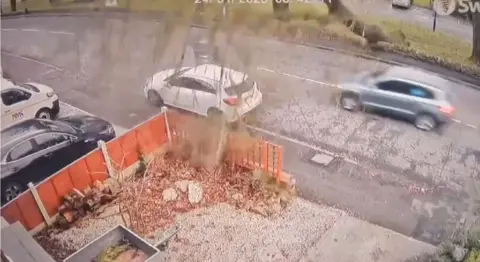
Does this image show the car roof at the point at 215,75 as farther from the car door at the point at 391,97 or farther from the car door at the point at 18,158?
the car door at the point at 18,158

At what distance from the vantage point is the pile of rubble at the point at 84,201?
158 centimetres

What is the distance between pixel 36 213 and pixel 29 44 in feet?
1.62

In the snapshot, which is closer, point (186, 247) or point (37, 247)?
point (37, 247)

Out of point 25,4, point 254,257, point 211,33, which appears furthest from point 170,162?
point 25,4

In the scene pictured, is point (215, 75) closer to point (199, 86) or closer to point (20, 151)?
point (199, 86)

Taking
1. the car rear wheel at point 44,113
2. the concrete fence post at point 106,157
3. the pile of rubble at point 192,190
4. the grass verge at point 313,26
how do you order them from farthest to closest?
1. the pile of rubble at point 192,190
2. the concrete fence post at point 106,157
3. the car rear wheel at point 44,113
4. the grass verge at point 313,26

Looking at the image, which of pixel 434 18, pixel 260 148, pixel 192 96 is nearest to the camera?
pixel 434 18

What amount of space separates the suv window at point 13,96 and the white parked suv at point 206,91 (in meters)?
0.33

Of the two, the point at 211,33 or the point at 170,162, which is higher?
the point at 211,33

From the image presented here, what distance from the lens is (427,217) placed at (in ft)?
5.21

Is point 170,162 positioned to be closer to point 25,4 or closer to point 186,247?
point 186,247

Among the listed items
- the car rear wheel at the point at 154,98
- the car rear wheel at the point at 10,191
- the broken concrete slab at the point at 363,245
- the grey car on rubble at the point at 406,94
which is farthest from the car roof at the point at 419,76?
the car rear wheel at the point at 10,191

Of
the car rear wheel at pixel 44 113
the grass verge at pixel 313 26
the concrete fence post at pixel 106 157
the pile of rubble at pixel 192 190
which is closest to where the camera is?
the grass verge at pixel 313 26

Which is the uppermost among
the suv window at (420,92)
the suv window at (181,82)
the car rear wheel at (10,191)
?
the suv window at (420,92)
